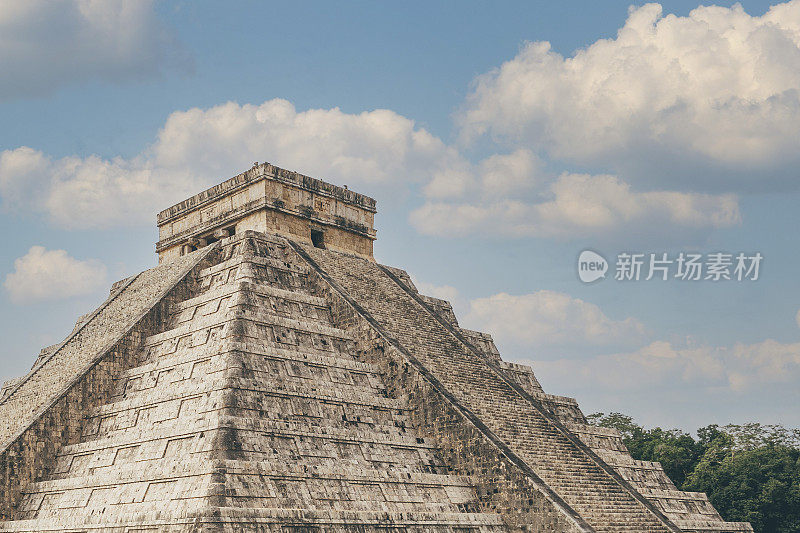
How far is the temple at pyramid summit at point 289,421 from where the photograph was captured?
45.7ft

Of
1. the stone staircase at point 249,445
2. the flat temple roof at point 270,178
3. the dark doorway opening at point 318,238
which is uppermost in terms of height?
the flat temple roof at point 270,178

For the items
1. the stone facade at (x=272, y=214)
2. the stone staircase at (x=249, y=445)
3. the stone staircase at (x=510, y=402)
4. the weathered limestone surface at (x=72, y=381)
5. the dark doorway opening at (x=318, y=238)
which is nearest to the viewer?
the stone staircase at (x=249, y=445)

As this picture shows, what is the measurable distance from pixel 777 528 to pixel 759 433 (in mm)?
9848

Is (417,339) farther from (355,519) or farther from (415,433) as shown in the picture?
(355,519)

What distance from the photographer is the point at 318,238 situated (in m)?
23.7

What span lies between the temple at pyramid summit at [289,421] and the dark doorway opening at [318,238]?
594 millimetres

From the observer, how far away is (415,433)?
1730 cm

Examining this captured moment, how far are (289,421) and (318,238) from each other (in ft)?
30.3

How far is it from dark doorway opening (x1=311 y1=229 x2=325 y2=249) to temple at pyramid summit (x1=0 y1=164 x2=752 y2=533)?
1.95 feet

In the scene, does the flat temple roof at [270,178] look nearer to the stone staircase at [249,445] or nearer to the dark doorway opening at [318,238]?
the dark doorway opening at [318,238]

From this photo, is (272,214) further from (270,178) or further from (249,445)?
(249,445)

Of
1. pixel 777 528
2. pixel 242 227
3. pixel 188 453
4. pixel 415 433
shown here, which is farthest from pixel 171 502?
pixel 777 528

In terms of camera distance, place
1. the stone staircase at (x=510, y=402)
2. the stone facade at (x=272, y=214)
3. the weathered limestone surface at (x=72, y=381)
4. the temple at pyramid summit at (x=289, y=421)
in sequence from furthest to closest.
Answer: the stone facade at (x=272, y=214) < the stone staircase at (x=510, y=402) < the weathered limestone surface at (x=72, y=381) < the temple at pyramid summit at (x=289, y=421)

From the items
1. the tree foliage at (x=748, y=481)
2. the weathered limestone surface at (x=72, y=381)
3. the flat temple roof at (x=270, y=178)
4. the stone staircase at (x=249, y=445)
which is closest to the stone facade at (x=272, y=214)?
the flat temple roof at (x=270, y=178)
